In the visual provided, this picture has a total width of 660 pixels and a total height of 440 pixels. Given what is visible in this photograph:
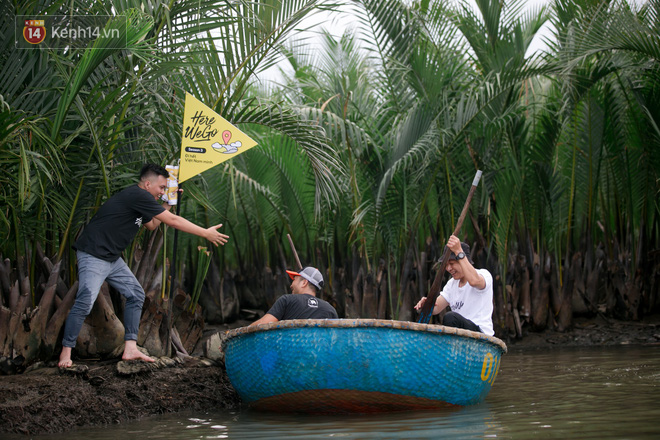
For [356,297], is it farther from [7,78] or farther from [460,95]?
[7,78]

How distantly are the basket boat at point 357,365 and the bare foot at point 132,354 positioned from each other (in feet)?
2.74

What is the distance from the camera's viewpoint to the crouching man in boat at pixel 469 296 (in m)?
5.75

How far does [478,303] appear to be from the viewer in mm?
5977

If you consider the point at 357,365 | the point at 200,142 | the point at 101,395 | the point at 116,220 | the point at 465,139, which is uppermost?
the point at 465,139

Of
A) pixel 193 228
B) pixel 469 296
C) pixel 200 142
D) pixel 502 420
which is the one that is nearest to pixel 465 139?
pixel 469 296

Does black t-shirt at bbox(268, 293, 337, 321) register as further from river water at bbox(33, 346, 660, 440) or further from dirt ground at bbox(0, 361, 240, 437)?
dirt ground at bbox(0, 361, 240, 437)

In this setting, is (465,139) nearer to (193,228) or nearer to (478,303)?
(478,303)

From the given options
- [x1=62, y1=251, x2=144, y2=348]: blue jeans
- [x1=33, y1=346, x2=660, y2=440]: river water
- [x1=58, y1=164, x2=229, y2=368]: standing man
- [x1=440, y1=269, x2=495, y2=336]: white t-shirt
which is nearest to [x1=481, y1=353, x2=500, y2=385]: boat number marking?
[x1=33, y1=346, x2=660, y2=440]: river water

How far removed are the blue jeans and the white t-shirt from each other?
103 inches

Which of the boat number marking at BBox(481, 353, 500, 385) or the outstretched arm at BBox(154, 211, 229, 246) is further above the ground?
the outstretched arm at BBox(154, 211, 229, 246)

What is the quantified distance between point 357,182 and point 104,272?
475 centimetres

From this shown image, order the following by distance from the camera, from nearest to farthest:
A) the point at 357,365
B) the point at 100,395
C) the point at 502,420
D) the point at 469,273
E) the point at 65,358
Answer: the point at 502,420 → the point at 357,365 → the point at 100,395 → the point at 65,358 → the point at 469,273

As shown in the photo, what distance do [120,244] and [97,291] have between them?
41cm

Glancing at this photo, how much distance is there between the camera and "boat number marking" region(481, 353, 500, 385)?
5.50 m
